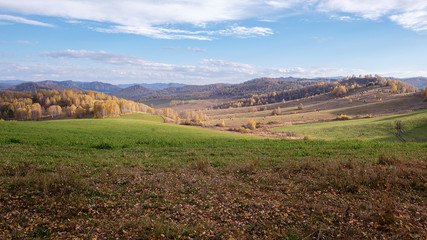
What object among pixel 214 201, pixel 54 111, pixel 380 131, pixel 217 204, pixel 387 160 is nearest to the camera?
pixel 217 204

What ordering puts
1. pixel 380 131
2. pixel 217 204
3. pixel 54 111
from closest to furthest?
pixel 217 204, pixel 380 131, pixel 54 111

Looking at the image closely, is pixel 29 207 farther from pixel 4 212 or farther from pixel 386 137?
pixel 386 137

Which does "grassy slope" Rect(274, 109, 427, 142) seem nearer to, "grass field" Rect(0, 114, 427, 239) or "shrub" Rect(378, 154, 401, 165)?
"shrub" Rect(378, 154, 401, 165)

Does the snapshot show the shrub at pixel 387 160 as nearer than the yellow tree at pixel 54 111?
Yes

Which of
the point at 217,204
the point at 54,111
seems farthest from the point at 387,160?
the point at 54,111

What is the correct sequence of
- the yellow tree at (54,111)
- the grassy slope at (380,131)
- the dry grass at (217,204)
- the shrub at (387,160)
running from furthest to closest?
the yellow tree at (54,111)
the grassy slope at (380,131)
the shrub at (387,160)
the dry grass at (217,204)

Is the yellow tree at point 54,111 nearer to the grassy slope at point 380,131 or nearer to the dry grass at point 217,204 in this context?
the dry grass at point 217,204

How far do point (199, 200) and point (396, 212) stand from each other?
27.1ft

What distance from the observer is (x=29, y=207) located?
9.14 metres

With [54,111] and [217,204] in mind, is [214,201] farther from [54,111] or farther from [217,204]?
[54,111]

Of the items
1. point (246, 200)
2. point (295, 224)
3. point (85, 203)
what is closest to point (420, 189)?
point (295, 224)

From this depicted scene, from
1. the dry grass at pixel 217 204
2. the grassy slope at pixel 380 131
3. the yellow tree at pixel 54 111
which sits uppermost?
the yellow tree at pixel 54 111

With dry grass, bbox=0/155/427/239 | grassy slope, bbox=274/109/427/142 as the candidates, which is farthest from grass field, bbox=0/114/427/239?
grassy slope, bbox=274/109/427/142

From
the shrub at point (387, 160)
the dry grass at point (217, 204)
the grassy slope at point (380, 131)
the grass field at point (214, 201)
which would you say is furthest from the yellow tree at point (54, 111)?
the shrub at point (387, 160)
